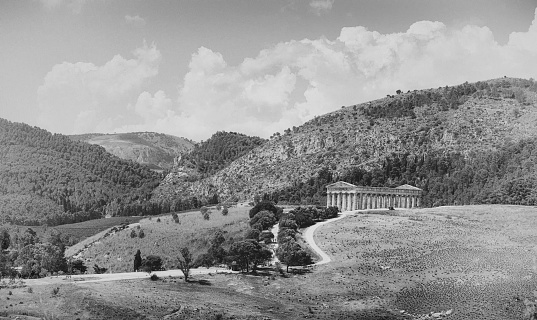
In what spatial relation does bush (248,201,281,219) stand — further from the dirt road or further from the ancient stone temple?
the dirt road

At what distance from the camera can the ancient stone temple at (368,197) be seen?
169 metres

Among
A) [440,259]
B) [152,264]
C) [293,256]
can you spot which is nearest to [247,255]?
[293,256]

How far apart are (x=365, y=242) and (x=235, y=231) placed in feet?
135

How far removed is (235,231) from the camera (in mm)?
147500

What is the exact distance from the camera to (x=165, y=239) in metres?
157

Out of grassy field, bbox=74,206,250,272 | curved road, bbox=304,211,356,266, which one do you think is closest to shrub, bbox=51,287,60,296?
curved road, bbox=304,211,356,266

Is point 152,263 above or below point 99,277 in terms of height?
above

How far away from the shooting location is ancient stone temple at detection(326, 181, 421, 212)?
169 meters

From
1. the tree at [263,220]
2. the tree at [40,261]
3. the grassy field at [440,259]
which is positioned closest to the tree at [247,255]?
the grassy field at [440,259]

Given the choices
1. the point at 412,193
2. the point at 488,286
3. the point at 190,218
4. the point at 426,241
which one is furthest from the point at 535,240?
the point at 190,218

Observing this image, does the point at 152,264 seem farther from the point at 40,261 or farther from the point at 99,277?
the point at 40,261

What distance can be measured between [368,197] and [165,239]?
5916 centimetres

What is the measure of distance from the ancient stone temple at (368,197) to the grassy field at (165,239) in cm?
2703

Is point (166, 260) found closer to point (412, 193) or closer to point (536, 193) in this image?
point (412, 193)
